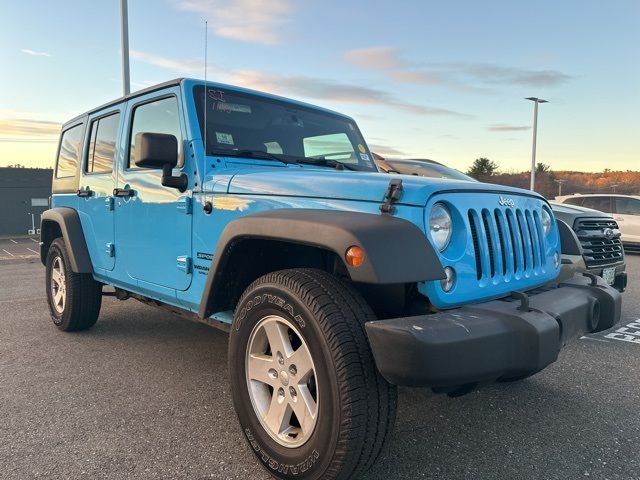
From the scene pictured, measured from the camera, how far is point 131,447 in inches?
108

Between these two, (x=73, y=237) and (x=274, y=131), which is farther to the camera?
(x=73, y=237)

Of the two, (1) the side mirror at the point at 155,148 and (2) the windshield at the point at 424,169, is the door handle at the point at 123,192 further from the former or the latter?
(2) the windshield at the point at 424,169

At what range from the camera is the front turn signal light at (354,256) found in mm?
2121

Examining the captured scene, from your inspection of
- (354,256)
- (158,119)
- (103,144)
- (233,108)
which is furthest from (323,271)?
(103,144)

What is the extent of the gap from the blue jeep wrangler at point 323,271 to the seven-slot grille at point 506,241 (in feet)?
0.03

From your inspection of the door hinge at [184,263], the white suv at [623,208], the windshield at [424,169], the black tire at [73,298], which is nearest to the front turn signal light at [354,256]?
the door hinge at [184,263]

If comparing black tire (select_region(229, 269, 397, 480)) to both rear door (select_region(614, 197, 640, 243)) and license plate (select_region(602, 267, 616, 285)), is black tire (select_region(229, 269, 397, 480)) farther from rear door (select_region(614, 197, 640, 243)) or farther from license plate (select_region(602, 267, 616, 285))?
rear door (select_region(614, 197, 640, 243))

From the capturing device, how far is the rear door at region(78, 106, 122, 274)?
4.18m

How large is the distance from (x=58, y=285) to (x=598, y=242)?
229 inches

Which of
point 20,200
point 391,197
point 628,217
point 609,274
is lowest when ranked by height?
point 609,274

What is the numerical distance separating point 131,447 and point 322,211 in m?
1.58

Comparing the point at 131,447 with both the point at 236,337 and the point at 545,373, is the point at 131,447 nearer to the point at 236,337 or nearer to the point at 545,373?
the point at 236,337

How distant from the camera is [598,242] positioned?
6.10 metres

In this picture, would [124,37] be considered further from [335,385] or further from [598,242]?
[335,385]
